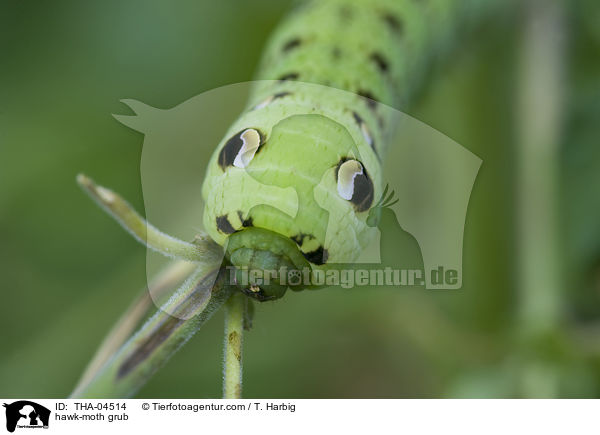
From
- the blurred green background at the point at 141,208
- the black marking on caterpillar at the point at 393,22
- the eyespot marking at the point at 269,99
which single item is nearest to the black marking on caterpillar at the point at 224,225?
the eyespot marking at the point at 269,99

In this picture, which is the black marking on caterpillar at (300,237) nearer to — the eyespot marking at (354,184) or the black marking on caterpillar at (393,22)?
the eyespot marking at (354,184)

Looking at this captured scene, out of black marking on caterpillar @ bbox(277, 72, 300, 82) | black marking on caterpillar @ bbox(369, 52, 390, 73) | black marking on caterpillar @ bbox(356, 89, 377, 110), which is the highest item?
black marking on caterpillar @ bbox(369, 52, 390, 73)

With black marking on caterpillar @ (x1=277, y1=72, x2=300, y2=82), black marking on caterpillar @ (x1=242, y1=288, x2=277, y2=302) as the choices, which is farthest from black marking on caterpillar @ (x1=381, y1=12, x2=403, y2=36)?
black marking on caterpillar @ (x1=242, y1=288, x2=277, y2=302)

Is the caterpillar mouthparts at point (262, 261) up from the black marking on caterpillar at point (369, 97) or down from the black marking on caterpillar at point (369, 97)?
down

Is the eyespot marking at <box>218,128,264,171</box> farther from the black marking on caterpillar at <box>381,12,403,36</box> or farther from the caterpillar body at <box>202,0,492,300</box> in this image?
Answer: the black marking on caterpillar at <box>381,12,403,36</box>

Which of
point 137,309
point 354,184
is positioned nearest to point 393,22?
point 354,184

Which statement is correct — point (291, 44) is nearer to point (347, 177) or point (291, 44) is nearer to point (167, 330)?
point (347, 177)
